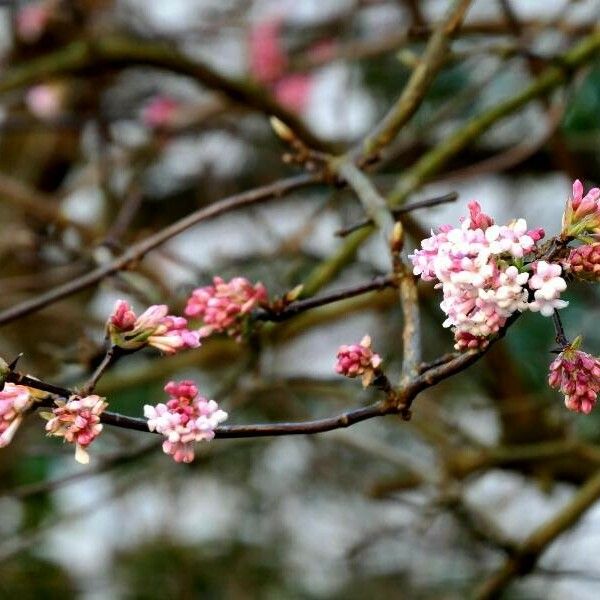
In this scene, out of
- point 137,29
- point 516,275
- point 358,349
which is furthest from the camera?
point 137,29

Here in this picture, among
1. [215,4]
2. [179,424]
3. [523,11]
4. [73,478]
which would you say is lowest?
[179,424]

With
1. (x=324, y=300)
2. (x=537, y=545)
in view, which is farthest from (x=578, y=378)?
(x=537, y=545)

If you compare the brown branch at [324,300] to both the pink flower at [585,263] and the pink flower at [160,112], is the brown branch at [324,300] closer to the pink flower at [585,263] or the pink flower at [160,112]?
the pink flower at [585,263]

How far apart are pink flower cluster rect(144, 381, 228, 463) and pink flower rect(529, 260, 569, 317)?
254mm

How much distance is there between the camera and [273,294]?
7.39 feet

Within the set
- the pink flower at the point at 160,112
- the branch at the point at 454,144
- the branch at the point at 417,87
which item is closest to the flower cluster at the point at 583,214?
the branch at the point at 417,87

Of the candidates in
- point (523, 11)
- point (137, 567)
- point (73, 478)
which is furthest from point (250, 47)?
point (73, 478)

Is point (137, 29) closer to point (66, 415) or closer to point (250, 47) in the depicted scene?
point (250, 47)

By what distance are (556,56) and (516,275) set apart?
4.26 feet

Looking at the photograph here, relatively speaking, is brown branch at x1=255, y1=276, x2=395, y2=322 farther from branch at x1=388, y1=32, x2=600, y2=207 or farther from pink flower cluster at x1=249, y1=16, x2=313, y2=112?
pink flower cluster at x1=249, y1=16, x2=313, y2=112

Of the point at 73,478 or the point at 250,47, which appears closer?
the point at 73,478

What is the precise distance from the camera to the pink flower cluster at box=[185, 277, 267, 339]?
108cm

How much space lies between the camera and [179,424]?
0.85 m

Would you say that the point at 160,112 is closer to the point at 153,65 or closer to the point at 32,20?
the point at 32,20
